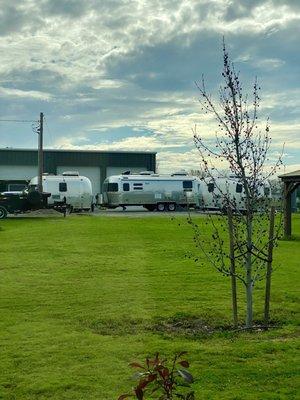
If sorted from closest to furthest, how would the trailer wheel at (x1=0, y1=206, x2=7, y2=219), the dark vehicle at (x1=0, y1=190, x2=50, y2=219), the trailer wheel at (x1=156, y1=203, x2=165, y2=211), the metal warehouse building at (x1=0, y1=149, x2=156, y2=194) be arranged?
the trailer wheel at (x1=0, y1=206, x2=7, y2=219), the dark vehicle at (x1=0, y1=190, x2=50, y2=219), the trailer wheel at (x1=156, y1=203, x2=165, y2=211), the metal warehouse building at (x1=0, y1=149, x2=156, y2=194)

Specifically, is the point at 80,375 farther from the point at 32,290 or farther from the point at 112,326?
the point at 32,290

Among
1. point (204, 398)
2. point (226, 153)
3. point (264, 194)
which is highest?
point (226, 153)

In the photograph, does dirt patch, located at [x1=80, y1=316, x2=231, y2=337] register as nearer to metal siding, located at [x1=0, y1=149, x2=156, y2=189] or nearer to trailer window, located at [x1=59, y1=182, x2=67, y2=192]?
trailer window, located at [x1=59, y1=182, x2=67, y2=192]

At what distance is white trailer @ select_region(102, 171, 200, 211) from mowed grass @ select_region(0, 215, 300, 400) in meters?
29.2

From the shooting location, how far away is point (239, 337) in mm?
8008

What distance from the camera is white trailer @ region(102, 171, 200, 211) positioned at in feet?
149

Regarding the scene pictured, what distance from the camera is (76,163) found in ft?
200

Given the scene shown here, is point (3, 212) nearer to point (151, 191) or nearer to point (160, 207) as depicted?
point (151, 191)

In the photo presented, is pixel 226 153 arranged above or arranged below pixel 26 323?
above

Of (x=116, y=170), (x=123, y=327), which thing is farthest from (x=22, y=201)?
(x=123, y=327)

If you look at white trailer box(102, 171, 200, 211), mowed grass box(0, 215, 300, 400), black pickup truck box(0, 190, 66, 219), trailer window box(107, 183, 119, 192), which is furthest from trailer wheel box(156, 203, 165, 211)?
mowed grass box(0, 215, 300, 400)

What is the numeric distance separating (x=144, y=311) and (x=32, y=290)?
2.81 metres

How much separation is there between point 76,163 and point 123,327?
174ft

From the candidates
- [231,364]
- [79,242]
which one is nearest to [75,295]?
[231,364]
